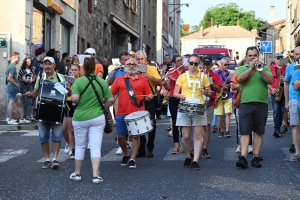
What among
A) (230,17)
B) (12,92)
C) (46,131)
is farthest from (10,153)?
(230,17)

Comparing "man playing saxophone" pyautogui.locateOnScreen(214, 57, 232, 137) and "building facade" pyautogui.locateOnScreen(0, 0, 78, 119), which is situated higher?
"building facade" pyautogui.locateOnScreen(0, 0, 78, 119)

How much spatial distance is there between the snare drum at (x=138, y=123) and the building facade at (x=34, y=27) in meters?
11.3

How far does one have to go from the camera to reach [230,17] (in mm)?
126750

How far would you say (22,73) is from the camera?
19.5 meters

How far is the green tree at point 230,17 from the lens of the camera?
402ft

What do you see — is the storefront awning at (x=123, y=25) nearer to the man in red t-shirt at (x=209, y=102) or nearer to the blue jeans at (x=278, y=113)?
the blue jeans at (x=278, y=113)

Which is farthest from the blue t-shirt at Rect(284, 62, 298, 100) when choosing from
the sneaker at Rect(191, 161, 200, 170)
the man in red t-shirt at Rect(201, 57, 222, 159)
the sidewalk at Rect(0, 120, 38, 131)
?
the sidewalk at Rect(0, 120, 38, 131)

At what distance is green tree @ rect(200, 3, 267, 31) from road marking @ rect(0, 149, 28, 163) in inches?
4291

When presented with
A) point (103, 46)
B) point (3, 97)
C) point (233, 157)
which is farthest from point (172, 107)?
point (103, 46)

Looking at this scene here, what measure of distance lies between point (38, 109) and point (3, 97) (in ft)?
36.6

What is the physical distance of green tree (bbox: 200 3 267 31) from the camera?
122500 mm

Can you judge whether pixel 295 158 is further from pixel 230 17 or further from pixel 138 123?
pixel 230 17

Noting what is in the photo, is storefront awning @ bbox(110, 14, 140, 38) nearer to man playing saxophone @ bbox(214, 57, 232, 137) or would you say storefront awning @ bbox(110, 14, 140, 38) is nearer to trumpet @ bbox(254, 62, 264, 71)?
man playing saxophone @ bbox(214, 57, 232, 137)

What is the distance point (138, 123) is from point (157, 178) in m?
1.19
